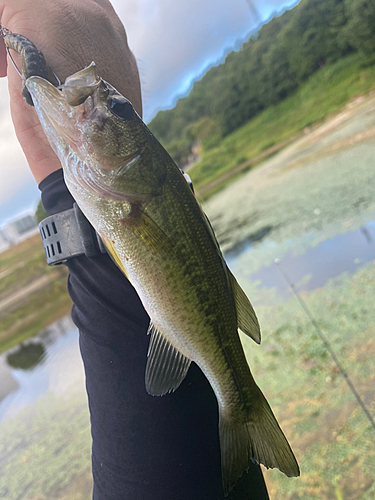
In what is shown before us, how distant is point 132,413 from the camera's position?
1086 millimetres

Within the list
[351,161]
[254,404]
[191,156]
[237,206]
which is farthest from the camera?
[191,156]

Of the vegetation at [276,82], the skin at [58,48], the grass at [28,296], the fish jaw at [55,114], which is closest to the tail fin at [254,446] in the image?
the fish jaw at [55,114]

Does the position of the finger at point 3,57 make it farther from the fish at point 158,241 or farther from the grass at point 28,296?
the grass at point 28,296

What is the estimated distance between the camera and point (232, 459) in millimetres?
998

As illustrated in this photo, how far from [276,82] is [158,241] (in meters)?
32.8

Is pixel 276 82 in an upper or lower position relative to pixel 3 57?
upper

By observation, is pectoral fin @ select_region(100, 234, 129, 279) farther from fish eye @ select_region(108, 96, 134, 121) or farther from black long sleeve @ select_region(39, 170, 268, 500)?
fish eye @ select_region(108, 96, 134, 121)

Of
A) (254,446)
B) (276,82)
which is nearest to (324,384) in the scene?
(254,446)

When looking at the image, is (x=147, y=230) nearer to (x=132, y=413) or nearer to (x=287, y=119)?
(x=132, y=413)

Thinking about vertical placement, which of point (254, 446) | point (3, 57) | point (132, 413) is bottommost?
point (254, 446)

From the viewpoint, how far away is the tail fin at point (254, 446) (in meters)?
0.99

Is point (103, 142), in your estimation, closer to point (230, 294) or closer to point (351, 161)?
point (230, 294)

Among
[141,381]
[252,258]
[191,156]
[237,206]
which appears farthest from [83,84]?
[191,156]

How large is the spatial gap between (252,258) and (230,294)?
5026 millimetres
